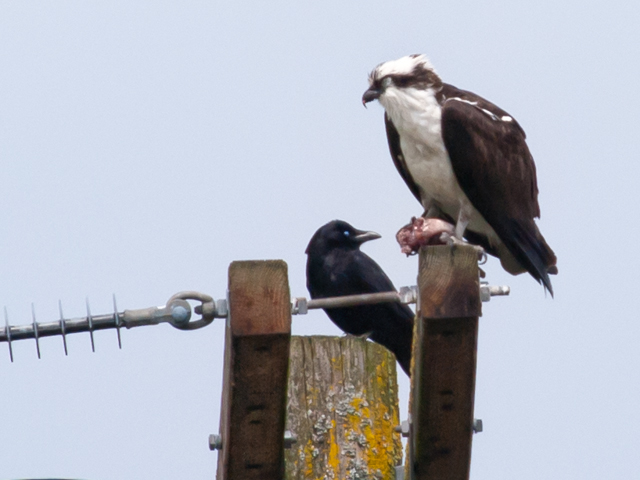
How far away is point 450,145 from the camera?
633 cm

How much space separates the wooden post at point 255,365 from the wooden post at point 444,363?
1.42ft

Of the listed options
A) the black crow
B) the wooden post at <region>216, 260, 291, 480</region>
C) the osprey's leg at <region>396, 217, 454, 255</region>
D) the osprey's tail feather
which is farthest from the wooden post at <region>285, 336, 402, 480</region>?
the black crow

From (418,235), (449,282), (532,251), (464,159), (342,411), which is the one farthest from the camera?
(464,159)

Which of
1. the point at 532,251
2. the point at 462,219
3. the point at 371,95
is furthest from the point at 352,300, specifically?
the point at 371,95

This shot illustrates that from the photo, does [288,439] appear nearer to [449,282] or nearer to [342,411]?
[342,411]

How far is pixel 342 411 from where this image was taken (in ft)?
13.1

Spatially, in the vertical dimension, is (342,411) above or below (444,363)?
below

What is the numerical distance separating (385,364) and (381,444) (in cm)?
32

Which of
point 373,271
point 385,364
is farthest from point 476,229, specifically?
point 385,364

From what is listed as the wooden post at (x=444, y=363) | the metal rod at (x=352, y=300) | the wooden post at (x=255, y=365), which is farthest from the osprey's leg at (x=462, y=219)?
the wooden post at (x=255, y=365)

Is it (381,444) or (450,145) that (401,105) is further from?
(381,444)

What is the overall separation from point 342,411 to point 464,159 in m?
2.68

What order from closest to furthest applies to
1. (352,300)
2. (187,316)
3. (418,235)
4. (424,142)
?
(187,316) < (352,300) < (418,235) < (424,142)

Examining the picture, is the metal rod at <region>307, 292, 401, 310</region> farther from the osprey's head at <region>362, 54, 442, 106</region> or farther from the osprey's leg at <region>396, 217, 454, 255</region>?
the osprey's head at <region>362, 54, 442, 106</region>
